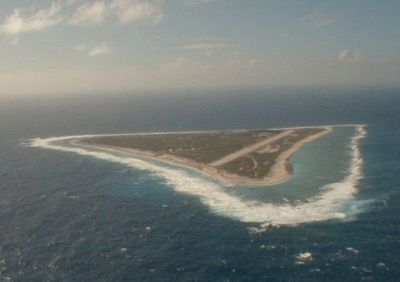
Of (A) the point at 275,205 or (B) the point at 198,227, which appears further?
(A) the point at 275,205

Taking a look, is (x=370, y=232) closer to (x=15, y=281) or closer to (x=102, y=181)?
(x=15, y=281)

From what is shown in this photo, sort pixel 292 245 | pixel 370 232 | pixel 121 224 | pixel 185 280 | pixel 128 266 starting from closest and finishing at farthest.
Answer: pixel 185 280
pixel 128 266
pixel 292 245
pixel 370 232
pixel 121 224

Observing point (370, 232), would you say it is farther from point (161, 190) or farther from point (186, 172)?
point (186, 172)

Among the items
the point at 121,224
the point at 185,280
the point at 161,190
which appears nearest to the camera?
the point at 185,280

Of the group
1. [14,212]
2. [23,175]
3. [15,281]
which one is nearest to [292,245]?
[15,281]

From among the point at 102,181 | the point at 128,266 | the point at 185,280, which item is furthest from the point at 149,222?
the point at 102,181

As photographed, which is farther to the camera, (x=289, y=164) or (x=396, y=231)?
(x=289, y=164)

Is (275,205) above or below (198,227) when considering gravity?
above

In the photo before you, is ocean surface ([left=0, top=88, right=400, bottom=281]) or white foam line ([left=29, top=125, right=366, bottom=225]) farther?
white foam line ([left=29, top=125, right=366, bottom=225])

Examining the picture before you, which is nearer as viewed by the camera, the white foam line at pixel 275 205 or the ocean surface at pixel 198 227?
the ocean surface at pixel 198 227
